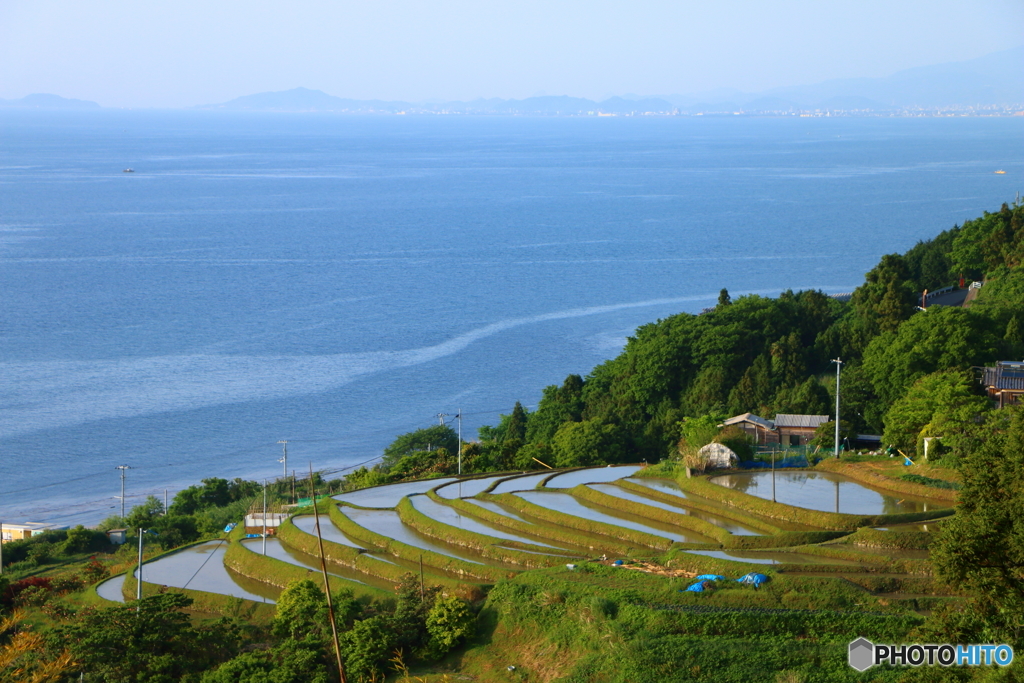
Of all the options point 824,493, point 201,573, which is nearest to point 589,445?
point 824,493

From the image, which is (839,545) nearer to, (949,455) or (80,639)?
(949,455)

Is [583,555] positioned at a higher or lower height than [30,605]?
higher

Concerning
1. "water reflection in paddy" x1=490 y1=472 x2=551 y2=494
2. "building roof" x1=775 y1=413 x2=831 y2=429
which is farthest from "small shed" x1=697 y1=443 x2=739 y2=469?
"building roof" x1=775 y1=413 x2=831 y2=429

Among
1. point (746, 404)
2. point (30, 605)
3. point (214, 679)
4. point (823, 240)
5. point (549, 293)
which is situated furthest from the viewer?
point (823, 240)

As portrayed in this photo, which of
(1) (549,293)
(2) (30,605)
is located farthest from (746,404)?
(1) (549,293)

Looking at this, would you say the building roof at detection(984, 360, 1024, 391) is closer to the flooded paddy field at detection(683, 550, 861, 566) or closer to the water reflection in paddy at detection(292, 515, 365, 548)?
the flooded paddy field at detection(683, 550, 861, 566)

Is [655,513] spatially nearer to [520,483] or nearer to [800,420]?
[520,483]
